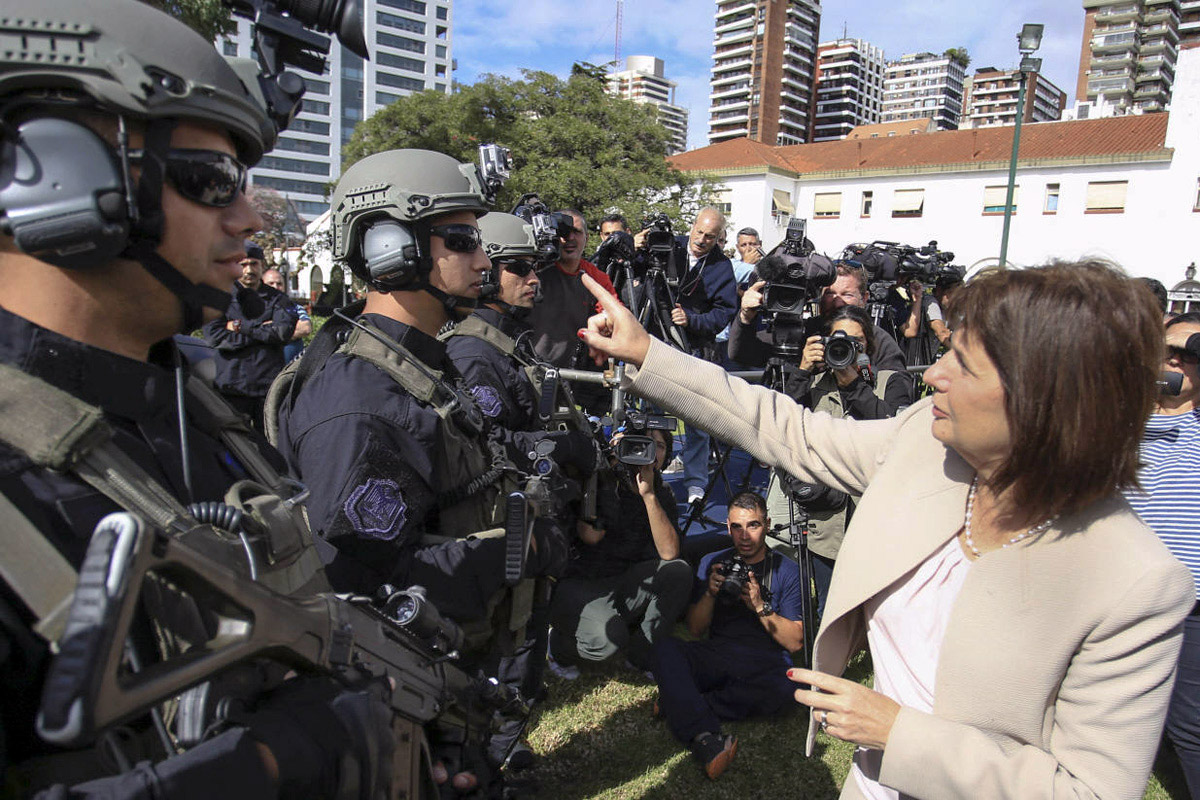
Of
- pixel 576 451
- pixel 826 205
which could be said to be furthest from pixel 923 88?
pixel 576 451

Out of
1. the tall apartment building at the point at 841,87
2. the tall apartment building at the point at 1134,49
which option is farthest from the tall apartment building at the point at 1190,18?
the tall apartment building at the point at 841,87

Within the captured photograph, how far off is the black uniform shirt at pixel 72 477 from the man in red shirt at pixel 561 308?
12.5 feet

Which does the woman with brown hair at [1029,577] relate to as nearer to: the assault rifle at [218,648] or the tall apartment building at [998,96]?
the assault rifle at [218,648]

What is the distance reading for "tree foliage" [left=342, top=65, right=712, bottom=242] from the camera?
28594mm

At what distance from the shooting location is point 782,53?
3871 inches

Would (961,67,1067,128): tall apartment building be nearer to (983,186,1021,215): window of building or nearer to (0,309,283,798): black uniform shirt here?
(983,186,1021,215): window of building

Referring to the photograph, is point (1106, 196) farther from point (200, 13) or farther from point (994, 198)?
point (200, 13)

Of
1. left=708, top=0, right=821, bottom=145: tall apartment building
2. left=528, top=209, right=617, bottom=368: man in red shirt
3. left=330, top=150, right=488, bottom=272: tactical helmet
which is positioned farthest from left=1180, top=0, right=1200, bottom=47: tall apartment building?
left=330, top=150, right=488, bottom=272: tactical helmet

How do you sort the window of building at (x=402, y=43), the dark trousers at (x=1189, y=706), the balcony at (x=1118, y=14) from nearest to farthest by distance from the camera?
1. the dark trousers at (x=1189, y=706)
2. the window of building at (x=402, y=43)
3. the balcony at (x=1118, y=14)

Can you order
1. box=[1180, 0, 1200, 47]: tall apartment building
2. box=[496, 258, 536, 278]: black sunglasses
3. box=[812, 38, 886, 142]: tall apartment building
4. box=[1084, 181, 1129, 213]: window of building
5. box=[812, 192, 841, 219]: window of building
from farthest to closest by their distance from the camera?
box=[812, 38, 886, 142]: tall apartment building < box=[1180, 0, 1200, 47]: tall apartment building < box=[812, 192, 841, 219]: window of building < box=[1084, 181, 1129, 213]: window of building < box=[496, 258, 536, 278]: black sunglasses

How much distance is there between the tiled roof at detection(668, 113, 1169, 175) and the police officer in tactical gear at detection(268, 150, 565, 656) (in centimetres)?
4660

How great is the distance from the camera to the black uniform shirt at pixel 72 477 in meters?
0.99

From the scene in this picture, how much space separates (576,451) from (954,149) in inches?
1954

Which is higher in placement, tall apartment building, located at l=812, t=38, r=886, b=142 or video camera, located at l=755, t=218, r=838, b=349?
tall apartment building, located at l=812, t=38, r=886, b=142
